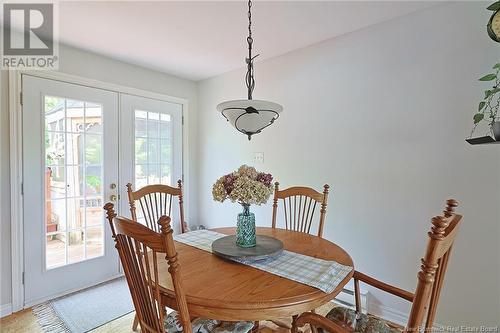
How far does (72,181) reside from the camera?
2576 mm

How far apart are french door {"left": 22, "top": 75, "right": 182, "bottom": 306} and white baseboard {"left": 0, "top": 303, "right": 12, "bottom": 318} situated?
11 cm

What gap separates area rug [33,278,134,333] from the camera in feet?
6.73

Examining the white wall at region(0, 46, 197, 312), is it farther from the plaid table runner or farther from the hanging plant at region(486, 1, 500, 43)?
the hanging plant at region(486, 1, 500, 43)

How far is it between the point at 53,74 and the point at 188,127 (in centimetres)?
157

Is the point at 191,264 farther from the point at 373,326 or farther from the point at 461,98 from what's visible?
the point at 461,98

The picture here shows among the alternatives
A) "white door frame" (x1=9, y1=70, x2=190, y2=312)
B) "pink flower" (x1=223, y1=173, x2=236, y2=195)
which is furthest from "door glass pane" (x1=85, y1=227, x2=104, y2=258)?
"pink flower" (x1=223, y1=173, x2=236, y2=195)

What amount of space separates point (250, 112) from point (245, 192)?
419 mm

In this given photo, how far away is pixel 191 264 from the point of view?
1.34 m

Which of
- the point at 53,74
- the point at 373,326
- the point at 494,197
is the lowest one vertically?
the point at 373,326

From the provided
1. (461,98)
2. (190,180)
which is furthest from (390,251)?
(190,180)

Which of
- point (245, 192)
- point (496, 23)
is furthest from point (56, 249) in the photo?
point (496, 23)

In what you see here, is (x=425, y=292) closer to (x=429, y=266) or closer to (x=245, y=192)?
(x=429, y=266)

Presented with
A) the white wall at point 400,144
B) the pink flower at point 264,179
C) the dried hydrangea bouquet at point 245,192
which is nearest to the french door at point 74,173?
the white wall at point 400,144

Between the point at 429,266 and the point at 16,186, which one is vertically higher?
the point at 16,186
